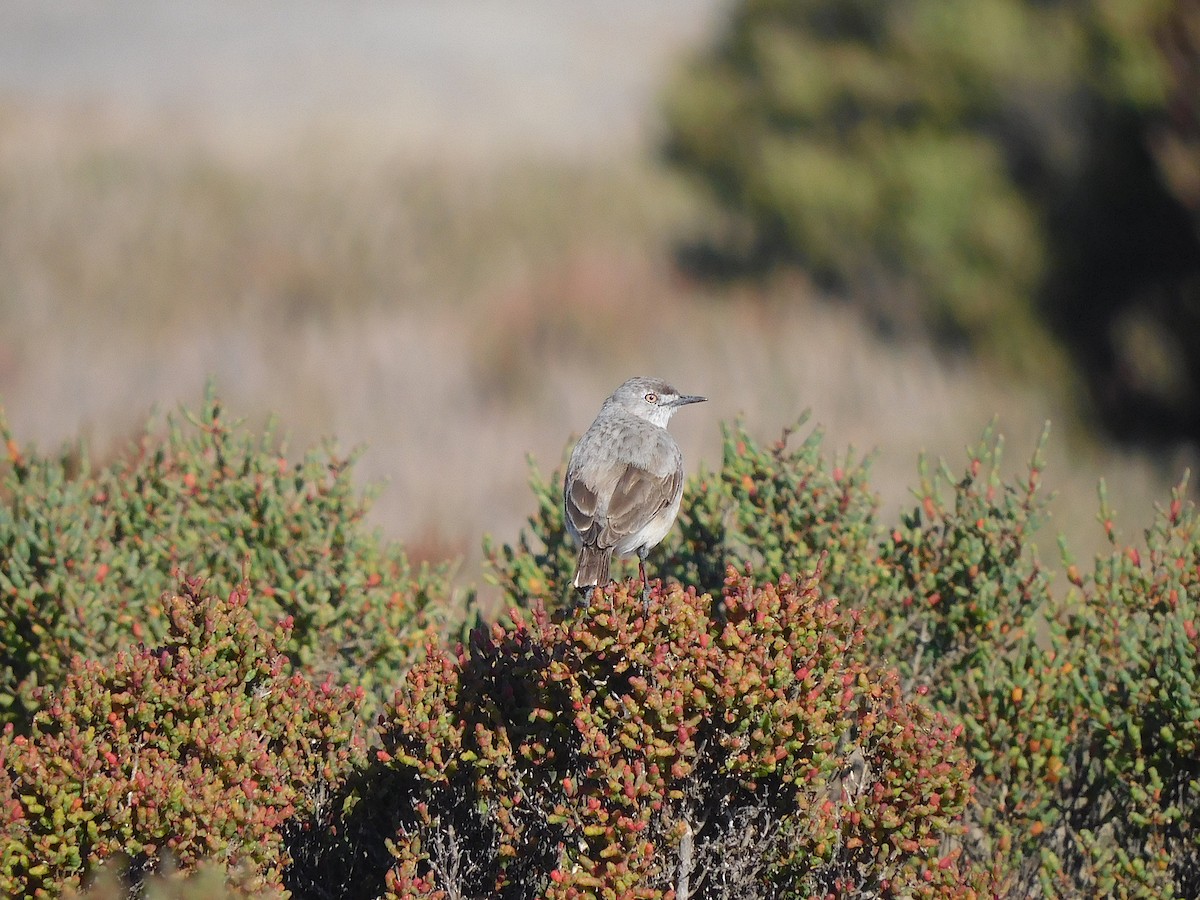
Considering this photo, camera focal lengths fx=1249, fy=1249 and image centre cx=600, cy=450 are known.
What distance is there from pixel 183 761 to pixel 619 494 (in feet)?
6.51

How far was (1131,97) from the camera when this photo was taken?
1342 cm

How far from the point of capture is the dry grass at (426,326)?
1159 cm

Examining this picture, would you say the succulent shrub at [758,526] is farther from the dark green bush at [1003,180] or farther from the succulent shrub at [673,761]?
the dark green bush at [1003,180]

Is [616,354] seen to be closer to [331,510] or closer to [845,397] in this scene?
[845,397]

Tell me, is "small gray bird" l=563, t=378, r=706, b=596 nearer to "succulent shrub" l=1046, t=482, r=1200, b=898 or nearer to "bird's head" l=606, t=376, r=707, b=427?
"bird's head" l=606, t=376, r=707, b=427

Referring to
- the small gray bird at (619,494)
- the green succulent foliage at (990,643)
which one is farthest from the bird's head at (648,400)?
the green succulent foliage at (990,643)

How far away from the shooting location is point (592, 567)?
4984 mm

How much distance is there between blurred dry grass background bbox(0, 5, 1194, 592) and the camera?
38.0ft

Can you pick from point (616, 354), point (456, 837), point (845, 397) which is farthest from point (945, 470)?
point (616, 354)

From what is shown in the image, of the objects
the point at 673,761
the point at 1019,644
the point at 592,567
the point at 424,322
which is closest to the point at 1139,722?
the point at 1019,644

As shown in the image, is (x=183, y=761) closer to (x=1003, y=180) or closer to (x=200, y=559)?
(x=200, y=559)

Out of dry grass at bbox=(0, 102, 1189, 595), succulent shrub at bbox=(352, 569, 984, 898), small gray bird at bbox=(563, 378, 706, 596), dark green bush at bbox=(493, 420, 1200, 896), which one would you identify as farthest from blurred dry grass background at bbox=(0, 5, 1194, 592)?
succulent shrub at bbox=(352, 569, 984, 898)

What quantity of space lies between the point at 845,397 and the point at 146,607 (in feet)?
29.7

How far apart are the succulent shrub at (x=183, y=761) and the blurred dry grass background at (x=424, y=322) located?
11.4 ft
